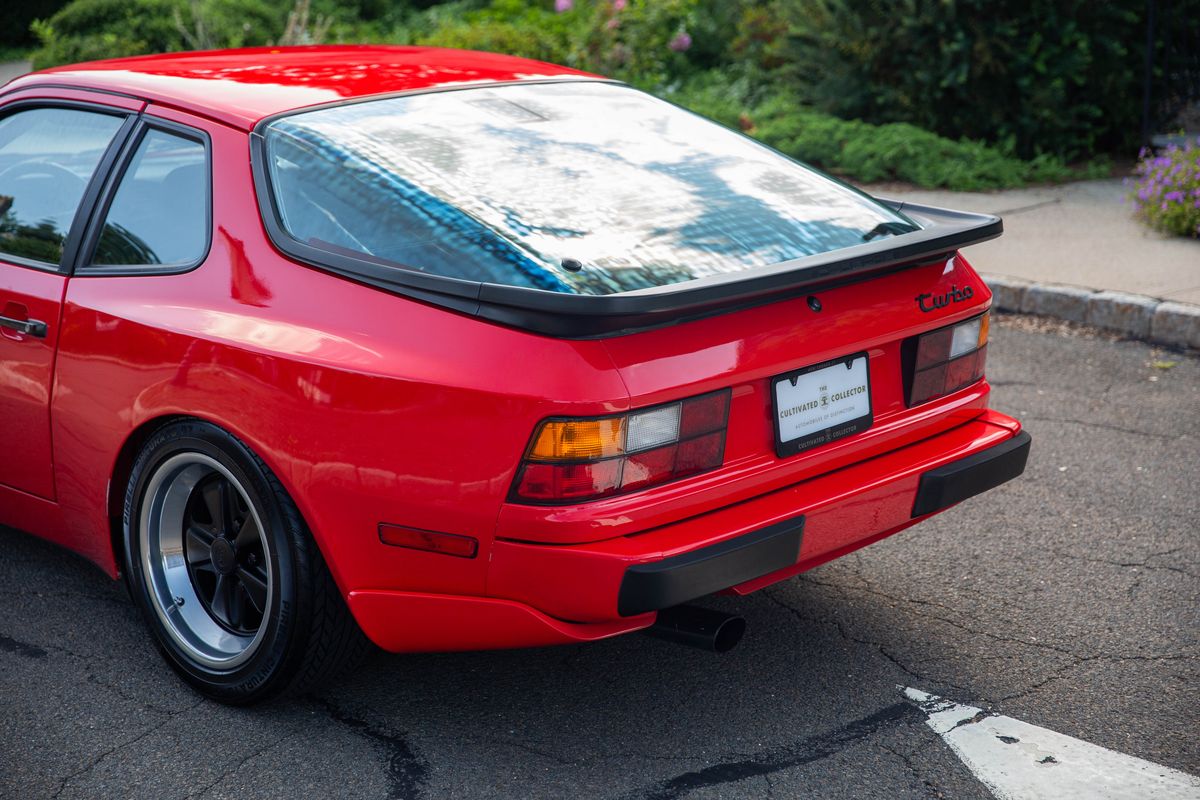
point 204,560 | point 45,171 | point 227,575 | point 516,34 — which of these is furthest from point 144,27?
point 227,575

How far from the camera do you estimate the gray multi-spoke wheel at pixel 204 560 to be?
3008mm

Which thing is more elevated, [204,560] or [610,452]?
[610,452]

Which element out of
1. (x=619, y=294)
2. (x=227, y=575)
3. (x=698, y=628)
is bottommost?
(x=227, y=575)

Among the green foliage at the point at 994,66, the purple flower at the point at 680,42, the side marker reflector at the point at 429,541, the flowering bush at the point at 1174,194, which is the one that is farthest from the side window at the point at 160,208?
the purple flower at the point at 680,42

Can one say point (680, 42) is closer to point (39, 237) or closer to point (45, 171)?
point (45, 171)

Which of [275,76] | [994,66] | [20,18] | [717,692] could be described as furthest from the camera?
[20,18]

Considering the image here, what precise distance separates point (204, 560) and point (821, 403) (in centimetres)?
157

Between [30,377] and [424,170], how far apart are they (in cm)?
123

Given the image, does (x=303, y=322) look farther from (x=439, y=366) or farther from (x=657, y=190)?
(x=657, y=190)

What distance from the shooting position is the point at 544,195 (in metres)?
2.95

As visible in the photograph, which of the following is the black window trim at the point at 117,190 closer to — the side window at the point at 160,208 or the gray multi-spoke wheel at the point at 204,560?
the side window at the point at 160,208

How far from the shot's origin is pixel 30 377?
10.8ft

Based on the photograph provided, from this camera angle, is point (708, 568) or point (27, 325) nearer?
point (708, 568)

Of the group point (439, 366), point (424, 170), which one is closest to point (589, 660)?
point (439, 366)
